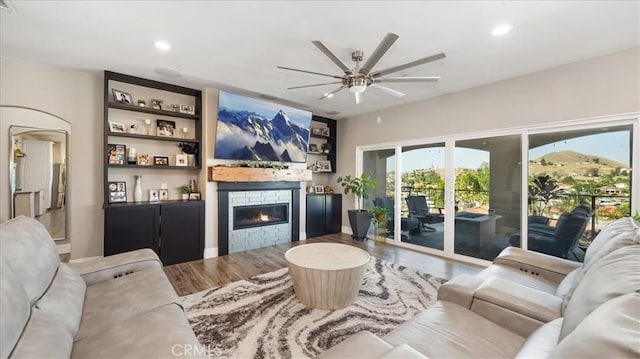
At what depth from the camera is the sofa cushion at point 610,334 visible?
63 cm

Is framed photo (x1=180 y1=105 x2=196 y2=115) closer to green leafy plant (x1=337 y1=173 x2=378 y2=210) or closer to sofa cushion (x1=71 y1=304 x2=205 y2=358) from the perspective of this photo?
green leafy plant (x1=337 y1=173 x2=378 y2=210)

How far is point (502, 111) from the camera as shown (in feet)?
12.2

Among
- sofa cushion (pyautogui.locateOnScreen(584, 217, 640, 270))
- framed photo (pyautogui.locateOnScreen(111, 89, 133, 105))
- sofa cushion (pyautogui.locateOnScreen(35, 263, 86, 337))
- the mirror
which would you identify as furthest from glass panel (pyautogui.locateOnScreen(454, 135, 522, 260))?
the mirror

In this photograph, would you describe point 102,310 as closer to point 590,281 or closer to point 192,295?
point 192,295

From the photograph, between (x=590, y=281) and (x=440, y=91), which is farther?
(x=440, y=91)

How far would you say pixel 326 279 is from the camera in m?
2.38

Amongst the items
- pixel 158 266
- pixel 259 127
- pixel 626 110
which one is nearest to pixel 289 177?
pixel 259 127

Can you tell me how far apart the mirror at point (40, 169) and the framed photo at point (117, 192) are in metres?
0.51

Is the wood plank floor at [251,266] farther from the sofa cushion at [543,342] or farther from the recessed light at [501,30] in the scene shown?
the recessed light at [501,30]

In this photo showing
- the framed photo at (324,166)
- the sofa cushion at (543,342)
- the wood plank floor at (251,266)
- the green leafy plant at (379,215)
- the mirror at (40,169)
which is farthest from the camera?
the framed photo at (324,166)

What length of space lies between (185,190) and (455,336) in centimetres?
407

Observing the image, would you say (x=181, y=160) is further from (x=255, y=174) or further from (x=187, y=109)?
(x=255, y=174)

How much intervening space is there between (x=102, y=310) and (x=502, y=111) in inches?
186

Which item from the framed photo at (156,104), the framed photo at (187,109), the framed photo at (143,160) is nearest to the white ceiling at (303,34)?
the framed photo at (156,104)
